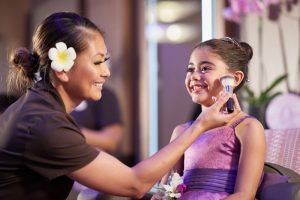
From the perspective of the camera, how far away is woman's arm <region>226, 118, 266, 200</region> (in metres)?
1.65

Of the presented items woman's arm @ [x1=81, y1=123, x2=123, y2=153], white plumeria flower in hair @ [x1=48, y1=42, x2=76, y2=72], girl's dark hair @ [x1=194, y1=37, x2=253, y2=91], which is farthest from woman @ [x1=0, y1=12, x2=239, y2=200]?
woman's arm @ [x1=81, y1=123, x2=123, y2=153]

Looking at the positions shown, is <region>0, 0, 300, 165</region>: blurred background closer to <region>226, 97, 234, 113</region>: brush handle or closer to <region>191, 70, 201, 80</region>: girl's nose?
<region>191, 70, 201, 80</region>: girl's nose

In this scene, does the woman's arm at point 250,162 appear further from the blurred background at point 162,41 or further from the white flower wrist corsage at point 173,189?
the blurred background at point 162,41

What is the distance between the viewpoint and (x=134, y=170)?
1.47 m

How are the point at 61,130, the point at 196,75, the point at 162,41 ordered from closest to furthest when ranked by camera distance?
the point at 61,130
the point at 196,75
the point at 162,41

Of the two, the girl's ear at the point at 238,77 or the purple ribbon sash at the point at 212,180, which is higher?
the girl's ear at the point at 238,77

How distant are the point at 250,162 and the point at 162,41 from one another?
108 inches

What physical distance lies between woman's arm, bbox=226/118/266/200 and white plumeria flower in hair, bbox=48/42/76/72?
2.00 ft

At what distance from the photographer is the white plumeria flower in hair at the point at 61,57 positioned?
1.46 meters

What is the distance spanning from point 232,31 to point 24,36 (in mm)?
1508

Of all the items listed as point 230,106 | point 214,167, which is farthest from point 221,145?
point 230,106

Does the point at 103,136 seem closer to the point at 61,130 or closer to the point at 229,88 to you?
the point at 229,88

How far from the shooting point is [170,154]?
146cm

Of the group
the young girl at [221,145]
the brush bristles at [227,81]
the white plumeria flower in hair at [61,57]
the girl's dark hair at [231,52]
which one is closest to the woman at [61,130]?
the white plumeria flower in hair at [61,57]
